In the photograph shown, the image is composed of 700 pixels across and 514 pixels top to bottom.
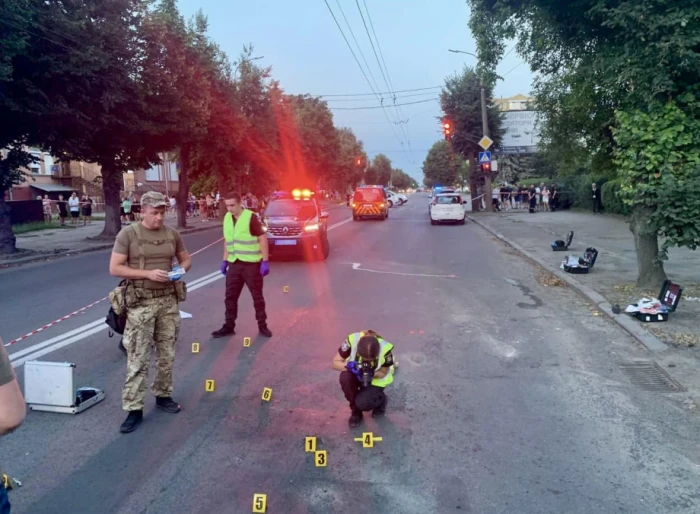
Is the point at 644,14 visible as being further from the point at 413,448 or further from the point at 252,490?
the point at 252,490

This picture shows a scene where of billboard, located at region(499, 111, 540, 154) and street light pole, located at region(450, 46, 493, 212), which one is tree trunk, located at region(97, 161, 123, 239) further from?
billboard, located at region(499, 111, 540, 154)

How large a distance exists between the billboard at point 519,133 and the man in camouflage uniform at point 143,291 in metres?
41.6

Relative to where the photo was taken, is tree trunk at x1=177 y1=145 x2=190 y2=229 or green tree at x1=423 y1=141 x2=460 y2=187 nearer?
tree trunk at x1=177 y1=145 x2=190 y2=229

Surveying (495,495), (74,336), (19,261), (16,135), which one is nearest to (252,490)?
(495,495)

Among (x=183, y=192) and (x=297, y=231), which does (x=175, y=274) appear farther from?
(x=183, y=192)

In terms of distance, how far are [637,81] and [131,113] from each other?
49.7ft

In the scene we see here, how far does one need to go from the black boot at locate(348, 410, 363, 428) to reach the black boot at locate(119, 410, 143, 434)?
1694mm

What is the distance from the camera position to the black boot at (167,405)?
5.01 m

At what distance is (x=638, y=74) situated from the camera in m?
8.61

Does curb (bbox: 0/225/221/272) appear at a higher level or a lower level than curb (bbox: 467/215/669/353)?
lower

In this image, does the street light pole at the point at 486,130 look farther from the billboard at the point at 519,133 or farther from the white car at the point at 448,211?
the billboard at the point at 519,133

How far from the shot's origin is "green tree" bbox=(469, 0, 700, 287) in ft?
27.0

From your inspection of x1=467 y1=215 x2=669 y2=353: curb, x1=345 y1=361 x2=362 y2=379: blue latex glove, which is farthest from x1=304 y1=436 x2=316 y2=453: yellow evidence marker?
x1=467 y1=215 x2=669 y2=353: curb

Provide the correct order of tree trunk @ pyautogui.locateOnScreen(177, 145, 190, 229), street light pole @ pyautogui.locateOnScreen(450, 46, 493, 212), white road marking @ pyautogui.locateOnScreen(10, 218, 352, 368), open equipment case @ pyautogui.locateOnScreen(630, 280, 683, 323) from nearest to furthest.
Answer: white road marking @ pyautogui.locateOnScreen(10, 218, 352, 368), open equipment case @ pyautogui.locateOnScreen(630, 280, 683, 323), tree trunk @ pyautogui.locateOnScreen(177, 145, 190, 229), street light pole @ pyautogui.locateOnScreen(450, 46, 493, 212)
